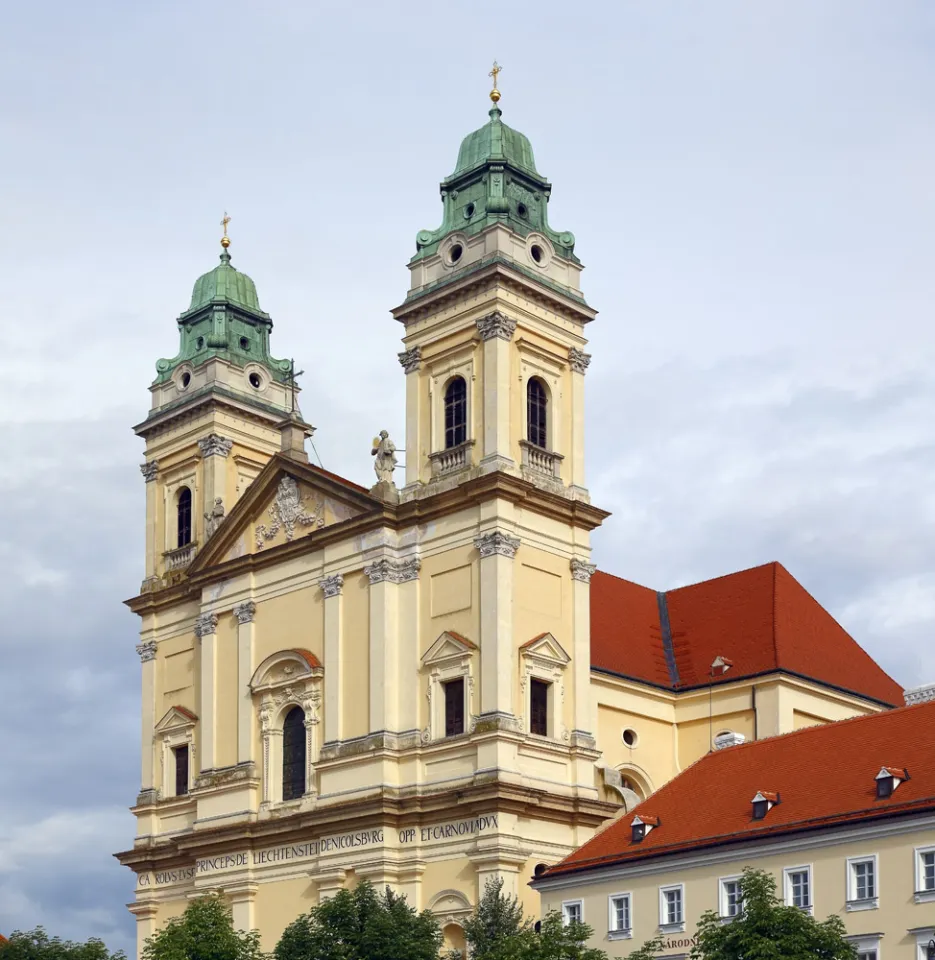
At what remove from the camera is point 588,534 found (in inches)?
2211

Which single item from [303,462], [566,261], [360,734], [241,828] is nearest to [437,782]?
[360,734]

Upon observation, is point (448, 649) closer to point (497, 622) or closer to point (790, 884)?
point (497, 622)

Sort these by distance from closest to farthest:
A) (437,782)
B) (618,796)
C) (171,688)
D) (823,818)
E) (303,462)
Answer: (823,818)
(437,782)
(618,796)
(303,462)
(171,688)

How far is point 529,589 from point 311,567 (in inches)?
314

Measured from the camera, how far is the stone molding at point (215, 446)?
66.4 metres

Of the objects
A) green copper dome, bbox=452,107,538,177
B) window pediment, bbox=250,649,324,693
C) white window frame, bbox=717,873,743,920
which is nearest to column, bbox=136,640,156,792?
window pediment, bbox=250,649,324,693

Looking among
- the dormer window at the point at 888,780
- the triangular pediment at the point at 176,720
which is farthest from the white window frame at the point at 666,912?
the triangular pediment at the point at 176,720

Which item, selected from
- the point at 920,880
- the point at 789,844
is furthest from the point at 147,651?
the point at 920,880

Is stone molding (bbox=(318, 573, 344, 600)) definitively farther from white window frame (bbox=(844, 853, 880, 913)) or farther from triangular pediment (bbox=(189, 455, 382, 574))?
white window frame (bbox=(844, 853, 880, 913))

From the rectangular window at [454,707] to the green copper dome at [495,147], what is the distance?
1584 centimetres

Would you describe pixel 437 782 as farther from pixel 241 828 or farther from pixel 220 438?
pixel 220 438

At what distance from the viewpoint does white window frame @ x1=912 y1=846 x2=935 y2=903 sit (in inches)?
1558

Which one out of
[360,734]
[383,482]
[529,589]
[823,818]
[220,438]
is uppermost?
[220,438]

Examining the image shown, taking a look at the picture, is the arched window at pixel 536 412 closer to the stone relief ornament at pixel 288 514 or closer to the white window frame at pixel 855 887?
the stone relief ornament at pixel 288 514
